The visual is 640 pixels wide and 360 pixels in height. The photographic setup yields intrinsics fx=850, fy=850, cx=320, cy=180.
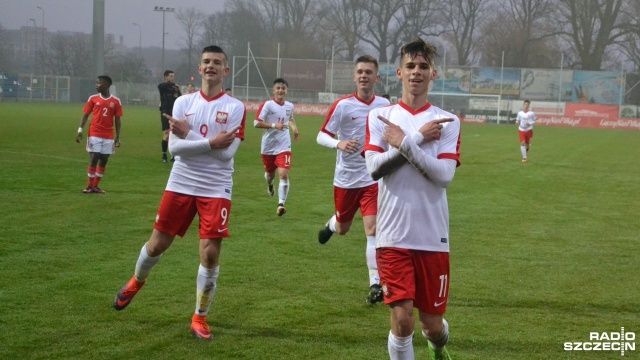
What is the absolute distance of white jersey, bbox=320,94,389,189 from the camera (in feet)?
30.0

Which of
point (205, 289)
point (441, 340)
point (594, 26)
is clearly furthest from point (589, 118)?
point (441, 340)

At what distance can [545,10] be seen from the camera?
8425 centimetres

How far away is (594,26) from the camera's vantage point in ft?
266

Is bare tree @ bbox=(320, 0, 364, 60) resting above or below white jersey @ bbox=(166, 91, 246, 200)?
above

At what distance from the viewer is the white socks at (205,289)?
22.7ft

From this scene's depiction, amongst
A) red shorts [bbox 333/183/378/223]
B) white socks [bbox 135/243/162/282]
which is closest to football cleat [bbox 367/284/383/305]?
red shorts [bbox 333/183/378/223]

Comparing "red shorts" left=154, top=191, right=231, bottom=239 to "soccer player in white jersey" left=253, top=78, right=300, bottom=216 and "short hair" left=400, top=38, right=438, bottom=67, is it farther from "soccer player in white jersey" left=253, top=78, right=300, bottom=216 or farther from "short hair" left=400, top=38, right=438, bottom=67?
"soccer player in white jersey" left=253, top=78, right=300, bottom=216

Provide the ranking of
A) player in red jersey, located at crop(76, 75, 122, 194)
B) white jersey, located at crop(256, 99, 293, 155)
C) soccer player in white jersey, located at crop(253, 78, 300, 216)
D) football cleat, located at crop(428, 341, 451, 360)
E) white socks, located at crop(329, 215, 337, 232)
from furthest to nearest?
player in red jersey, located at crop(76, 75, 122, 194) < white jersey, located at crop(256, 99, 293, 155) < soccer player in white jersey, located at crop(253, 78, 300, 216) < white socks, located at crop(329, 215, 337, 232) < football cleat, located at crop(428, 341, 451, 360)

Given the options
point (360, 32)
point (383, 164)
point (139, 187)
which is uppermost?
point (360, 32)

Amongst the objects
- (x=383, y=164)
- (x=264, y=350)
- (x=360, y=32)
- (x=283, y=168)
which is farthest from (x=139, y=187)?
(x=360, y=32)

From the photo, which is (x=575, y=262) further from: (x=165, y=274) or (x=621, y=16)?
(x=621, y=16)

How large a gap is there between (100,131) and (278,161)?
12.8 ft

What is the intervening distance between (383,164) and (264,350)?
2.04 metres

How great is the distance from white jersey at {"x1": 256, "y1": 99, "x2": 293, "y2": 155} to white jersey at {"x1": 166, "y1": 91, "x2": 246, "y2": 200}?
779 centimetres
